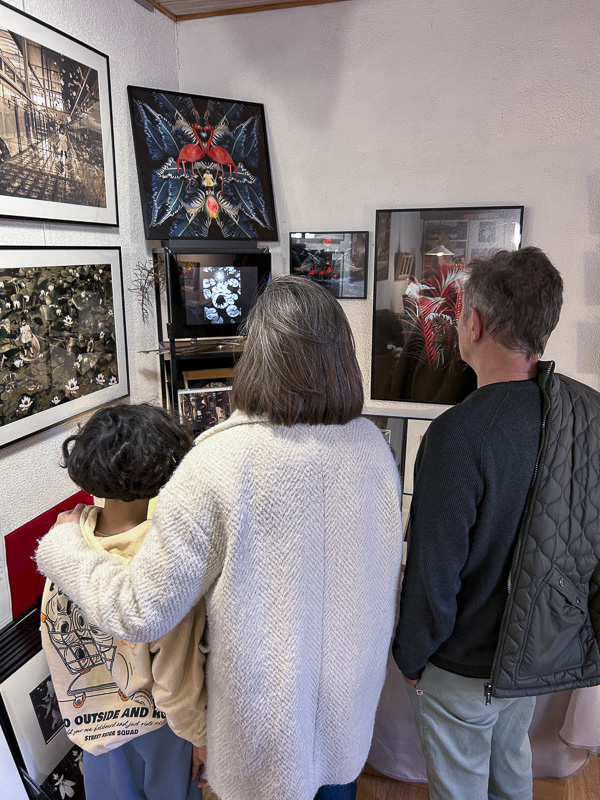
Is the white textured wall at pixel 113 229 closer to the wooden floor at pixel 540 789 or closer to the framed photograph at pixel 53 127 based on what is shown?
the framed photograph at pixel 53 127

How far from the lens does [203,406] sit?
1.96 m

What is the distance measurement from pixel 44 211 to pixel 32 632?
3.52 feet

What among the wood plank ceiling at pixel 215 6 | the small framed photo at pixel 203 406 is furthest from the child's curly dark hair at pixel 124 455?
the wood plank ceiling at pixel 215 6

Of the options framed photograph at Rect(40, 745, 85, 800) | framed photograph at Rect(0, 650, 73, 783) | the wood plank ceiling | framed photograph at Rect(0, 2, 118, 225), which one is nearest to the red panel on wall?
framed photograph at Rect(0, 650, 73, 783)

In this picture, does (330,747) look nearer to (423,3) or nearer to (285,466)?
(285,466)

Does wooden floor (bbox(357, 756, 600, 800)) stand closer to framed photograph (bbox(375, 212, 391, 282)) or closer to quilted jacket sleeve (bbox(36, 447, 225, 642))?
quilted jacket sleeve (bbox(36, 447, 225, 642))

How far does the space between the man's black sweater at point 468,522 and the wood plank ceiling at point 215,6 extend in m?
1.71

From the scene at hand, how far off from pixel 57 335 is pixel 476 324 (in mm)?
1118

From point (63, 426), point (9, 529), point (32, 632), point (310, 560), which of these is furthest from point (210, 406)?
point (310, 560)

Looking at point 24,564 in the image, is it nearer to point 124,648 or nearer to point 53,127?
point 124,648

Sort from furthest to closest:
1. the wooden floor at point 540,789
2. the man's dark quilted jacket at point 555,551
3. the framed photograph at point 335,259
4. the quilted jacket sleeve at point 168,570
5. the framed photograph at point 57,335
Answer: the framed photograph at point 335,259 < the wooden floor at point 540,789 < the framed photograph at point 57,335 < the man's dark quilted jacket at point 555,551 < the quilted jacket sleeve at point 168,570

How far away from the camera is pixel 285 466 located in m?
0.88

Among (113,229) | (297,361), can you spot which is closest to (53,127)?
(113,229)

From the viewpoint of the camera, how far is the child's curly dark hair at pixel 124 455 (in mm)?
1065
